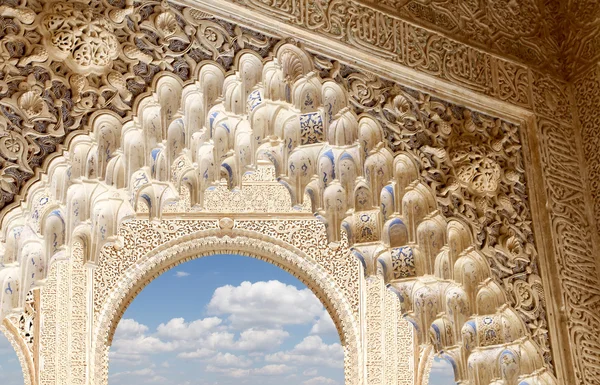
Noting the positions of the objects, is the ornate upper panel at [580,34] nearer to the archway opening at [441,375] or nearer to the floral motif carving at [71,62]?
the floral motif carving at [71,62]

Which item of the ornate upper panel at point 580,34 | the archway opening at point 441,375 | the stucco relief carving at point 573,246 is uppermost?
the ornate upper panel at point 580,34

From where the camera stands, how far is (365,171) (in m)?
3.80

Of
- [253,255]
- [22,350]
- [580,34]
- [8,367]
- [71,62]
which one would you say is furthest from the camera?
[8,367]

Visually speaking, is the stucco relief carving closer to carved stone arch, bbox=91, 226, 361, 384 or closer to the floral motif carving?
the floral motif carving

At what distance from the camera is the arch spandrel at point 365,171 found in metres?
3.55

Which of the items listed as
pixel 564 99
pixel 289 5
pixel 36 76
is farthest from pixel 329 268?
pixel 36 76

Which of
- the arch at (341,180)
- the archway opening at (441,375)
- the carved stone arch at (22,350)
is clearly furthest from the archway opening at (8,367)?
the arch at (341,180)

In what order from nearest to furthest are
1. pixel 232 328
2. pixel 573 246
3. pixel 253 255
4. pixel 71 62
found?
pixel 71 62, pixel 573 246, pixel 253 255, pixel 232 328

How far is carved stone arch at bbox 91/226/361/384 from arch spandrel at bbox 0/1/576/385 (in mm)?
3408

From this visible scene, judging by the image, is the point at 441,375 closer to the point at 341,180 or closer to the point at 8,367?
the point at 8,367

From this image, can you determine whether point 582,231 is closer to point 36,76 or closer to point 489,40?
point 489,40

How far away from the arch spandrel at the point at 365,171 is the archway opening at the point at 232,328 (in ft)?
20.3

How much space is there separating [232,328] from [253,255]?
10.2 ft

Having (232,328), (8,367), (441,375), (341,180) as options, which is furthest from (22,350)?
(441,375)
